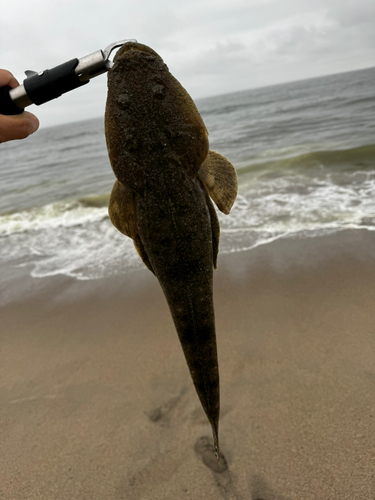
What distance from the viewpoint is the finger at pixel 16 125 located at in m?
1.69

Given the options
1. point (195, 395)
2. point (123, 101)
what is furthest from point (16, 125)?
point (195, 395)

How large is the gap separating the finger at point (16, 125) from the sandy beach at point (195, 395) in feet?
9.76

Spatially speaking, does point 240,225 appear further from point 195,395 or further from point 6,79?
point 6,79

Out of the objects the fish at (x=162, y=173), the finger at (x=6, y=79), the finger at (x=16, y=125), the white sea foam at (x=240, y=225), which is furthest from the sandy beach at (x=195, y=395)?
the finger at (x=6, y=79)

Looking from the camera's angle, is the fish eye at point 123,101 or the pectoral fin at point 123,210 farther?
the pectoral fin at point 123,210

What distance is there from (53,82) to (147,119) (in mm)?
454

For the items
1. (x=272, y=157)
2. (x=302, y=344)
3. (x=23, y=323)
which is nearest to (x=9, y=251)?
(x=23, y=323)

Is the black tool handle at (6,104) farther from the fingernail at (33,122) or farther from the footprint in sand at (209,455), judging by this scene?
the footprint in sand at (209,455)

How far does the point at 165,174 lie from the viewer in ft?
5.41

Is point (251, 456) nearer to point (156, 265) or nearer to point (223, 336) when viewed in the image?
point (223, 336)

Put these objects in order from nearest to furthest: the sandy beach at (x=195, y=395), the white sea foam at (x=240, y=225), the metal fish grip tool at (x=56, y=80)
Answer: the metal fish grip tool at (x=56, y=80), the sandy beach at (x=195, y=395), the white sea foam at (x=240, y=225)

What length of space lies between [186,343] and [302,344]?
2.78m

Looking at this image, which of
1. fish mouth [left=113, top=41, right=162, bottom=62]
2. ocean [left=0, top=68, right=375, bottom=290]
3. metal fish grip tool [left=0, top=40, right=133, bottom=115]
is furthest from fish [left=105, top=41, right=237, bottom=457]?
ocean [left=0, top=68, right=375, bottom=290]

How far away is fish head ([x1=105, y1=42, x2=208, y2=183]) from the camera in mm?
1638
